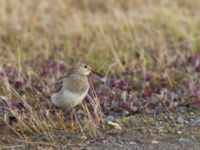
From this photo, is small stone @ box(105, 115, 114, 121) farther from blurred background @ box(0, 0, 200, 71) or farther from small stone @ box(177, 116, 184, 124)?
blurred background @ box(0, 0, 200, 71)

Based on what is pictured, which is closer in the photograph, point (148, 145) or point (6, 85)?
point (148, 145)

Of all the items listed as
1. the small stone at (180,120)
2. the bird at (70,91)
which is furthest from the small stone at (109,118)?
the small stone at (180,120)

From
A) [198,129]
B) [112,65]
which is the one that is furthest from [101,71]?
[198,129]

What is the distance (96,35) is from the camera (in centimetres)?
801

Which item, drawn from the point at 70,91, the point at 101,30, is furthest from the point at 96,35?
the point at 70,91

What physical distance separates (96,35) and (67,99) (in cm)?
294

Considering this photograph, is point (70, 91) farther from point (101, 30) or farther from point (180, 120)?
point (101, 30)

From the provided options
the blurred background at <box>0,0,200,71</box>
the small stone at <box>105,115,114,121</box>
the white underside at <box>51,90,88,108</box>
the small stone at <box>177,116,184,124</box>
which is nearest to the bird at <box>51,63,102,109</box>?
the white underside at <box>51,90,88,108</box>

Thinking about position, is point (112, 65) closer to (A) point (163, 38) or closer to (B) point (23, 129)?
(A) point (163, 38)

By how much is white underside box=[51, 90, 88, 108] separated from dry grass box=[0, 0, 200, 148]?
0.58m

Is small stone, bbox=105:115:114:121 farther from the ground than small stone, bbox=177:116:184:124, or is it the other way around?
small stone, bbox=105:115:114:121

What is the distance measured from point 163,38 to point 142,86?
5.36 ft

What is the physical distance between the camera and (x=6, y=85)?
5859 millimetres

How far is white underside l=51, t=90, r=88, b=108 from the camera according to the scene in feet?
16.9
